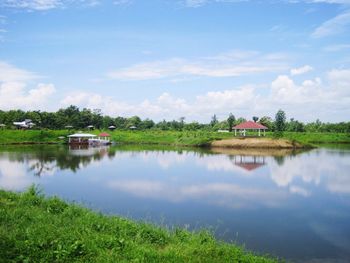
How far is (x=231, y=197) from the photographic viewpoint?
15.2 m

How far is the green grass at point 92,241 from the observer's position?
21.5ft

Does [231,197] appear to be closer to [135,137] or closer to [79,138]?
[79,138]

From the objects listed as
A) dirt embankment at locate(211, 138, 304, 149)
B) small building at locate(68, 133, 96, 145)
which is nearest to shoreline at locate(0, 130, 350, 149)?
dirt embankment at locate(211, 138, 304, 149)

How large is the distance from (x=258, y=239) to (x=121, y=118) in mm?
78065

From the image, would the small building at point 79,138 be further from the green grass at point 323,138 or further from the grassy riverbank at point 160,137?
the green grass at point 323,138

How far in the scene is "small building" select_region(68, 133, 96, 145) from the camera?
52647 millimetres

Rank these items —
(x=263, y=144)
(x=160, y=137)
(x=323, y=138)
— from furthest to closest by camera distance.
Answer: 1. (x=160, y=137)
2. (x=323, y=138)
3. (x=263, y=144)

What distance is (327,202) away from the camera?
1465 cm

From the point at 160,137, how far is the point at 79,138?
12356mm

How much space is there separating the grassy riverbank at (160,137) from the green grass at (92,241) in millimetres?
40724

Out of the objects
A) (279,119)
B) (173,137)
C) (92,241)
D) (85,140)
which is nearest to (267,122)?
(279,119)

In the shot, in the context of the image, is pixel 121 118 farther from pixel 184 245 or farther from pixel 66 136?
pixel 184 245

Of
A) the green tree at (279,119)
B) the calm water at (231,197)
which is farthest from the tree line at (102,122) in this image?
the calm water at (231,197)

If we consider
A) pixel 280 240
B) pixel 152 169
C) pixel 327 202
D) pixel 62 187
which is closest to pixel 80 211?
pixel 280 240
